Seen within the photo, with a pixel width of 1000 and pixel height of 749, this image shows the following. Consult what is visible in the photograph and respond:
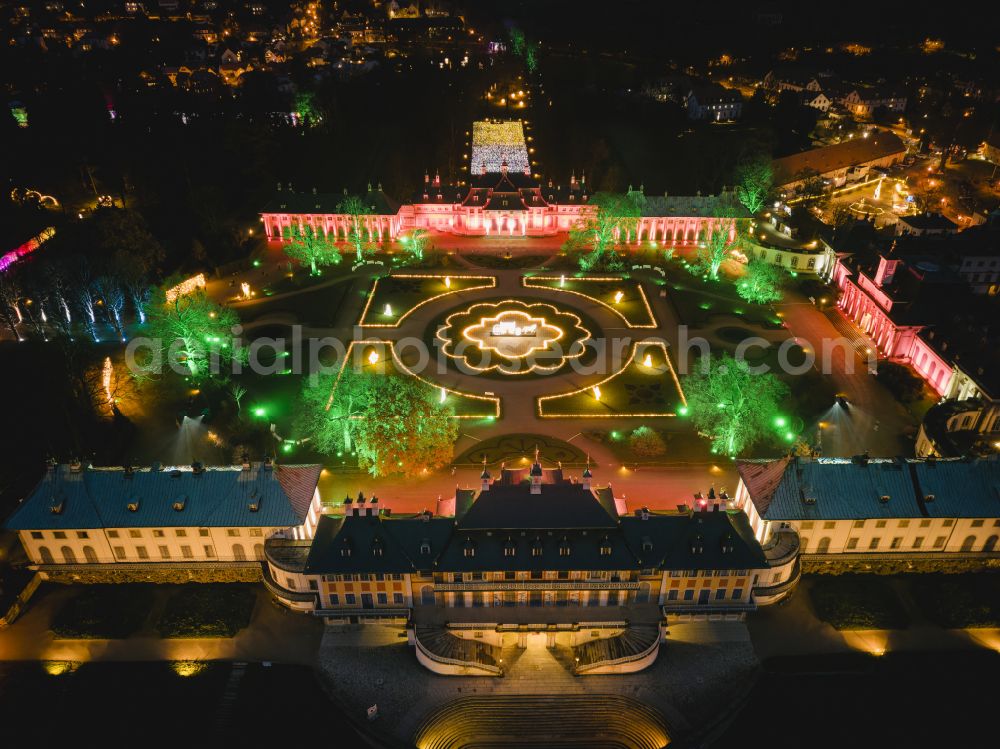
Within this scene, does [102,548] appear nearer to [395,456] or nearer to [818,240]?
[395,456]

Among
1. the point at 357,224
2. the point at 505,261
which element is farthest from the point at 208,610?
the point at 357,224

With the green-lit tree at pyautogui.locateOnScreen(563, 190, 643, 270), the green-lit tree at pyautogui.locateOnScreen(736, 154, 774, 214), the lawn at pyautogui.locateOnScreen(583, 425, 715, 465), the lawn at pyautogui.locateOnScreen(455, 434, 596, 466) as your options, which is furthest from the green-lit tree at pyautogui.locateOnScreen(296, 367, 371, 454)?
the green-lit tree at pyautogui.locateOnScreen(736, 154, 774, 214)

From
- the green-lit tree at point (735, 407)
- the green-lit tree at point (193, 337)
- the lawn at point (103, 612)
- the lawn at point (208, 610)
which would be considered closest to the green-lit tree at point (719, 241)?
the green-lit tree at point (735, 407)

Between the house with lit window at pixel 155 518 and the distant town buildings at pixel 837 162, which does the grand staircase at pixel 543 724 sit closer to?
the house with lit window at pixel 155 518

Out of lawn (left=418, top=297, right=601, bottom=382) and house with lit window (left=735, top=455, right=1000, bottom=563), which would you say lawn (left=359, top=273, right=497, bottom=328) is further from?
house with lit window (left=735, top=455, right=1000, bottom=563)

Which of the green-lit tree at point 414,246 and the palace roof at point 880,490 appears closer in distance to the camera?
the palace roof at point 880,490
